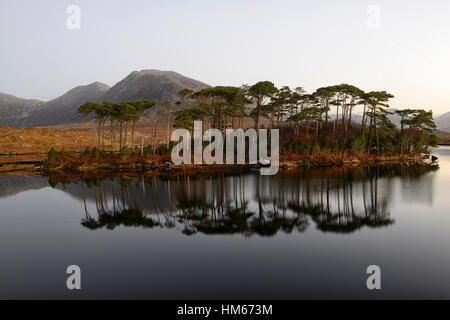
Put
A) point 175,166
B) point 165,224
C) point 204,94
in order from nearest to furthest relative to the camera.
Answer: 1. point 165,224
2. point 175,166
3. point 204,94

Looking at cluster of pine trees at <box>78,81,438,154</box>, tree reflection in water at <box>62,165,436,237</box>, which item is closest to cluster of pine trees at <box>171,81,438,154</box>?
cluster of pine trees at <box>78,81,438,154</box>

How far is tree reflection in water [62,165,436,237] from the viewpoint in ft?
46.6

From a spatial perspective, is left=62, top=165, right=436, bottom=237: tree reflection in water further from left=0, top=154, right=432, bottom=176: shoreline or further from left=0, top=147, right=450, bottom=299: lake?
left=0, top=154, right=432, bottom=176: shoreline

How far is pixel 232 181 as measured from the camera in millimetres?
27953

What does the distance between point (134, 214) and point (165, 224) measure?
10.1 ft

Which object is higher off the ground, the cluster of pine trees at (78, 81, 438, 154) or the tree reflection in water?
the cluster of pine trees at (78, 81, 438, 154)

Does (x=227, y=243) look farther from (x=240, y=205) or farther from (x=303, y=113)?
(x=303, y=113)

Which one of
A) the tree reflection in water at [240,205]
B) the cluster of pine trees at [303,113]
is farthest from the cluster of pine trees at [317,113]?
the tree reflection in water at [240,205]

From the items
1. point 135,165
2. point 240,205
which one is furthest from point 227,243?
point 135,165

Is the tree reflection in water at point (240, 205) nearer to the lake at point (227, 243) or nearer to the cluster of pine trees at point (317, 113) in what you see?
the lake at point (227, 243)

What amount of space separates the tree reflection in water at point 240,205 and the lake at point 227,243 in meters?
0.11

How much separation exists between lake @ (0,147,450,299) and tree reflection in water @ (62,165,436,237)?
0.11 meters
